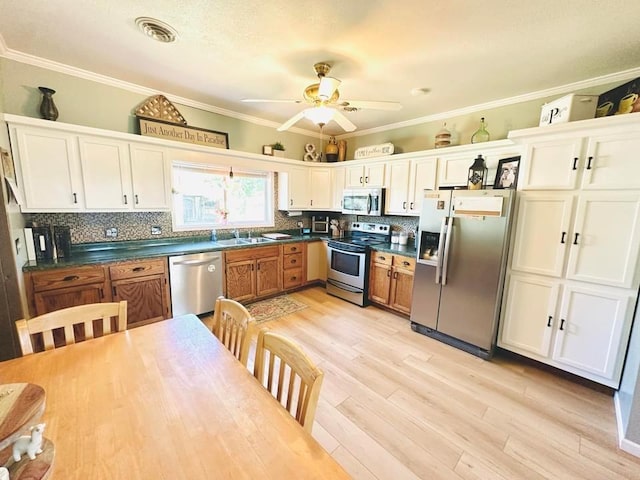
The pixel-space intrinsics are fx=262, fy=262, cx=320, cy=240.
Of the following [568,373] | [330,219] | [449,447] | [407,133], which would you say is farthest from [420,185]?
[449,447]

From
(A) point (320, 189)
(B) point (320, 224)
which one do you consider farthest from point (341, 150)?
(B) point (320, 224)

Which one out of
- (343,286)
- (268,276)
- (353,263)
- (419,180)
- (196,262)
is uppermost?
(419,180)

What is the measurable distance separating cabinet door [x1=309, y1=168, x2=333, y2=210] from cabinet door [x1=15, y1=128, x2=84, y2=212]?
2864 millimetres

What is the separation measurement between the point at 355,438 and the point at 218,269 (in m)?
2.31

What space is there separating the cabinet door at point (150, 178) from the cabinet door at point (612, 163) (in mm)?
3884

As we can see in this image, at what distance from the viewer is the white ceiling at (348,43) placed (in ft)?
5.18

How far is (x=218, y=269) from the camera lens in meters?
3.20

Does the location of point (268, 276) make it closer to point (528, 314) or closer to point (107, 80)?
point (107, 80)

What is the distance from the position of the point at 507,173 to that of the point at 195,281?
11.6 ft

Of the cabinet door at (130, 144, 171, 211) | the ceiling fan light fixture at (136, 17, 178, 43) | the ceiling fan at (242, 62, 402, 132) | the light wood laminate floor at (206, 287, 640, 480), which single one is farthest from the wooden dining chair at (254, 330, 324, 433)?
the cabinet door at (130, 144, 171, 211)

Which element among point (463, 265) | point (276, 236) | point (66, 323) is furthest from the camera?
point (276, 236)

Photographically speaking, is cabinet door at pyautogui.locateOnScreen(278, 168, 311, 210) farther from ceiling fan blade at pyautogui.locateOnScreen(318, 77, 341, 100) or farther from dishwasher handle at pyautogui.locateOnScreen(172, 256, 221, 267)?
ceiling fan blade at pyautogui.locateOnScreen(318, 77, 341, 100)

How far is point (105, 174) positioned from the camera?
8.41 feet

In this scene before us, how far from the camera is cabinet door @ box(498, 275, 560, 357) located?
7.43ft
